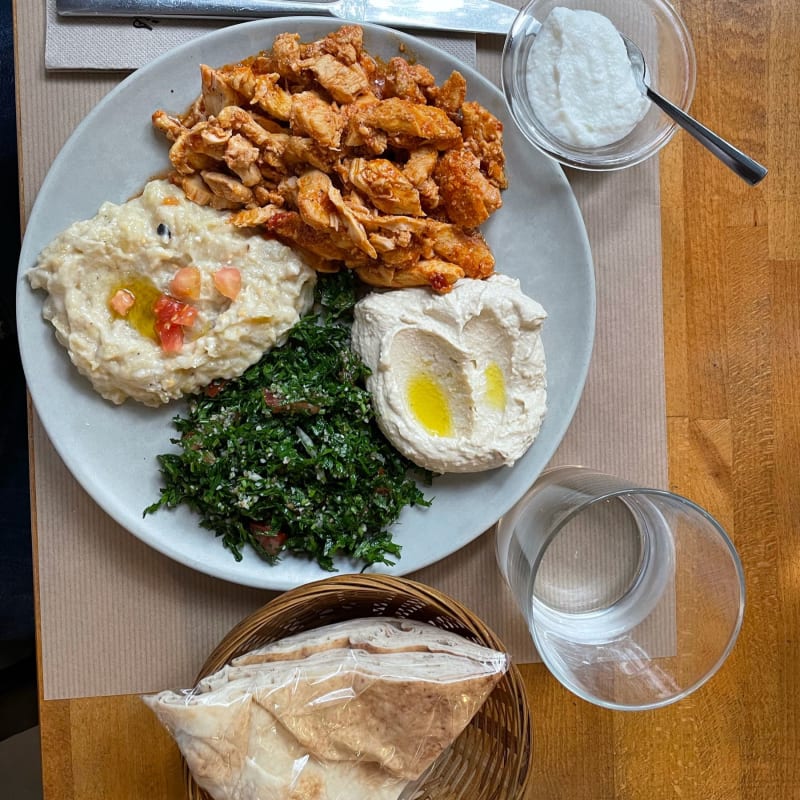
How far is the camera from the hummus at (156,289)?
7.79 feet

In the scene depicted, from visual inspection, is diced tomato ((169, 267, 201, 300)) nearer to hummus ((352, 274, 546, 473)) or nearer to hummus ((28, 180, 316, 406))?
hummus ((28, 180, 316, 406))

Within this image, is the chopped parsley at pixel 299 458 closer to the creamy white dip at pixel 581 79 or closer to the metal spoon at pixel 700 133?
the creamy white dip at pixel 581 79

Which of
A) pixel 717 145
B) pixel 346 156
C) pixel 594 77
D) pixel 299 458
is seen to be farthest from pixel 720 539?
pixel 346 156

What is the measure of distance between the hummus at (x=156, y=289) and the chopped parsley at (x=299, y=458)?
119 millimetres

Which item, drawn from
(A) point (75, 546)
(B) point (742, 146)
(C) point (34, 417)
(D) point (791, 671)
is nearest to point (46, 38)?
(C) point (34, 417)

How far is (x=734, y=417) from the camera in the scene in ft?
9.51

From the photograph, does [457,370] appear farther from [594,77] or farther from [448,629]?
[594,77]

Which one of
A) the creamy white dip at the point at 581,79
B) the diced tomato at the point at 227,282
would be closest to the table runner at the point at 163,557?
the creamy white dip at the point at 581,79

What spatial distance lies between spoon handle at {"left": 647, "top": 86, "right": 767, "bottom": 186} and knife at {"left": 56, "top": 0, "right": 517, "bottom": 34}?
0.60 m

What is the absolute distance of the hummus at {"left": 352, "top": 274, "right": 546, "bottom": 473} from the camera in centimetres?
248

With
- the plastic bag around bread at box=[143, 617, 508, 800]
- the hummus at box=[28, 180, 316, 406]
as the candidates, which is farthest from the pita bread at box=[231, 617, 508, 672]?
the hummus at box=[28, 180, 316, 406]

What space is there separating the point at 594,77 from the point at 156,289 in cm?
157

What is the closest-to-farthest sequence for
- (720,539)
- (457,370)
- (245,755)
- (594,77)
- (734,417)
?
(245,755) < (720,539) < (594,77) < (457,370) < (734,417)

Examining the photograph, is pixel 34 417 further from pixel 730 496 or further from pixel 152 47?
pixel 730 496
